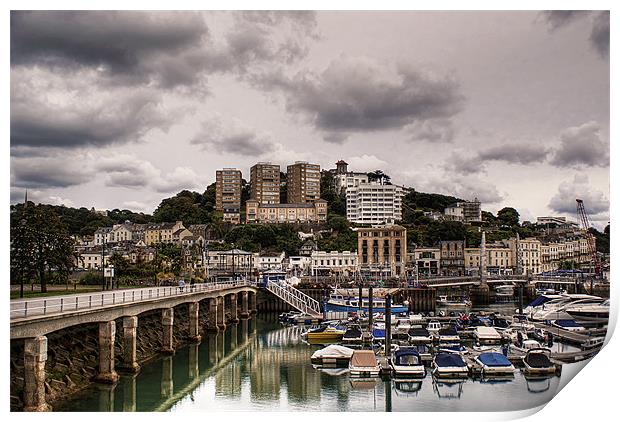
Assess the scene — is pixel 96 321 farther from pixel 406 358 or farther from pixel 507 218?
pixel 507 218

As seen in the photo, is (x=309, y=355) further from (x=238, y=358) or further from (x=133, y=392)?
(x=133, y=392)

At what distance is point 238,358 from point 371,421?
8.75 meters

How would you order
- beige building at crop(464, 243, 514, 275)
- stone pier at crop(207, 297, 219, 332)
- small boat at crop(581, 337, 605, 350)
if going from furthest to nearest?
beige building at crop(464, 243, 514, 275), stone pier at crop(207, 297, 219, 332), small boat at crop(581, 337, 605, 350)

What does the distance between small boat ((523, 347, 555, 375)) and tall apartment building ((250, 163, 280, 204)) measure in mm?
53059

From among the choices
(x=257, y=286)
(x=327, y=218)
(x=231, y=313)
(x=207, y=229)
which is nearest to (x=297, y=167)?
(x=327, y=218)

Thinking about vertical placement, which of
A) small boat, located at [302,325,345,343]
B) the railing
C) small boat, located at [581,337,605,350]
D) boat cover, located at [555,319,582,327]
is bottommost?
small boat, located at [302,325,345,343]

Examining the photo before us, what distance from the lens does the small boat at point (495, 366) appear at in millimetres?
15672

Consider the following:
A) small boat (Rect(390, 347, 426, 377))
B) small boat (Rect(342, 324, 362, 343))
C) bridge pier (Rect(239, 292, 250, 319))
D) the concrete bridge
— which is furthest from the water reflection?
bridge pier (Rect(239, 292, 250, 319))

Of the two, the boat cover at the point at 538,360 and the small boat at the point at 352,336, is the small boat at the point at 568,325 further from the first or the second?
the small boat at the point at 352,336

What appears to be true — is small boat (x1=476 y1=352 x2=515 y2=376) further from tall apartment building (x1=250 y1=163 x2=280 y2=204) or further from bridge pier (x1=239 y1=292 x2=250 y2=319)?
tall apartment building (x1=250 y1=163 x2=280 y2=204)

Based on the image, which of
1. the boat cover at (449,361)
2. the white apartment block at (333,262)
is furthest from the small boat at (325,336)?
the white apartment block at (333,262)

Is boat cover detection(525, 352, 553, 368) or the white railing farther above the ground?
the white railing

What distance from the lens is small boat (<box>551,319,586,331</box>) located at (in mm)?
21891

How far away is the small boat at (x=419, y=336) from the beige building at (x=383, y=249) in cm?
2653
